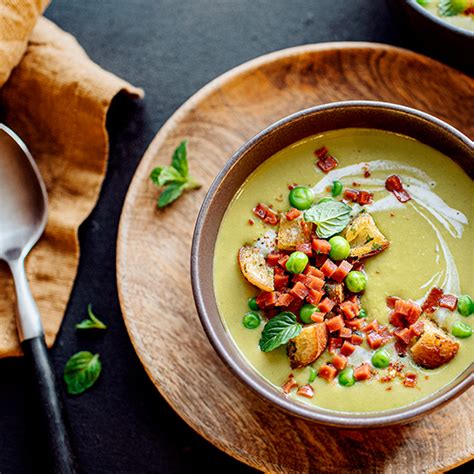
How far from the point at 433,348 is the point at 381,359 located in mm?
Answer: 225

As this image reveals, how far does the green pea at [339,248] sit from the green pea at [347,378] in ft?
1.65

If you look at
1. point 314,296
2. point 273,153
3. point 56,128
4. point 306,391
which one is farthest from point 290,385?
point 56,128

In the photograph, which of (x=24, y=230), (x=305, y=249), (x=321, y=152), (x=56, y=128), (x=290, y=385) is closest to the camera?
(x=290, y=385)

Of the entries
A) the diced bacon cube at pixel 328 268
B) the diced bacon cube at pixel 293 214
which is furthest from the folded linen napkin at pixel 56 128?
the diced bacon cube at pixel 328 268

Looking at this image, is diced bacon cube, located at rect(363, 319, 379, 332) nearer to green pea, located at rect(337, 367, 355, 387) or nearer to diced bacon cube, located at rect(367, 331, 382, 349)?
diced bacon cube, located at rect(367, 331, 382, 349)

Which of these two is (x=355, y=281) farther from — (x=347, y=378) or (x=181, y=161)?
(x=181, y=161)

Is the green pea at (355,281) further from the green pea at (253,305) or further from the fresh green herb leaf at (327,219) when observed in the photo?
the green pea at (253,305)

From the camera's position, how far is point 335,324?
3.32m

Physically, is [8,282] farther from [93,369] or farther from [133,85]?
[133,85]

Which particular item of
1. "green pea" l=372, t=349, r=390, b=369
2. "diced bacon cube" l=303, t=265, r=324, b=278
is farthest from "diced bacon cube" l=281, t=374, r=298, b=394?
"diced bacon cube" l=303, t=265, r=324, b=278

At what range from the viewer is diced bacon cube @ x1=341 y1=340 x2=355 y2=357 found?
3.31 metres

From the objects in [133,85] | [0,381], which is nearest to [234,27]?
[133,85]

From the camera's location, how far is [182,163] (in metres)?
3.79

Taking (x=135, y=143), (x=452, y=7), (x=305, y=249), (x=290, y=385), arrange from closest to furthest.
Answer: (x=290, y=385) < (x=305, y=249) < (x=452, y=7) < (x=135, y=143)
